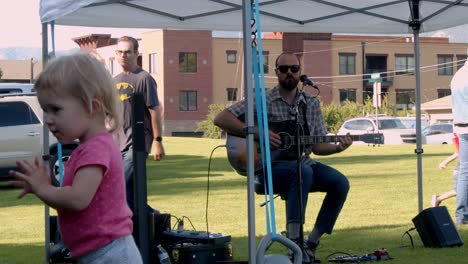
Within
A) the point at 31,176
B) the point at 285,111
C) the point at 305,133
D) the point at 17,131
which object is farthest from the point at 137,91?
the point at 17,131

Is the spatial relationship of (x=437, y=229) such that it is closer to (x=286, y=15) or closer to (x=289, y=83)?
(x=289, y=83)

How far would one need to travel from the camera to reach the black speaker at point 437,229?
9.52 m

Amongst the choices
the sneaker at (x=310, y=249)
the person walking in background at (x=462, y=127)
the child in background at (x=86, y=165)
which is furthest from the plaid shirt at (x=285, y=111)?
the child in background at (x=86, y=165)

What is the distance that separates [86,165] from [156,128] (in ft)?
19.1

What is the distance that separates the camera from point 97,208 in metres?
3.85

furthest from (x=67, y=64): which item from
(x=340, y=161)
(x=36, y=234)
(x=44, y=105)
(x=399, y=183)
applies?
(x=340, y=161)

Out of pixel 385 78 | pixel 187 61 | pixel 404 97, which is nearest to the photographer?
pixel 187 61

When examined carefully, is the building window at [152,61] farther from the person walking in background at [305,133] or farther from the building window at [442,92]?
the person walking in background at [305,133]

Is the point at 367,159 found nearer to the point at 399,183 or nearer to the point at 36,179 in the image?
the point at 399,183

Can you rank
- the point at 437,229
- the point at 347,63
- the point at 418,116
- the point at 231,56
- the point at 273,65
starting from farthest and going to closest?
the point at 347,63, the point at 273,65, the point at 231,56, the point at 418,116, the point at 437,229

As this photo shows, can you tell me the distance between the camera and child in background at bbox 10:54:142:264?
3752 mm

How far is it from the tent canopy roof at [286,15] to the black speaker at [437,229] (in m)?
2.25

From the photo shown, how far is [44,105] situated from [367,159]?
27.2m

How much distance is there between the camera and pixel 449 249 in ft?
31.0
